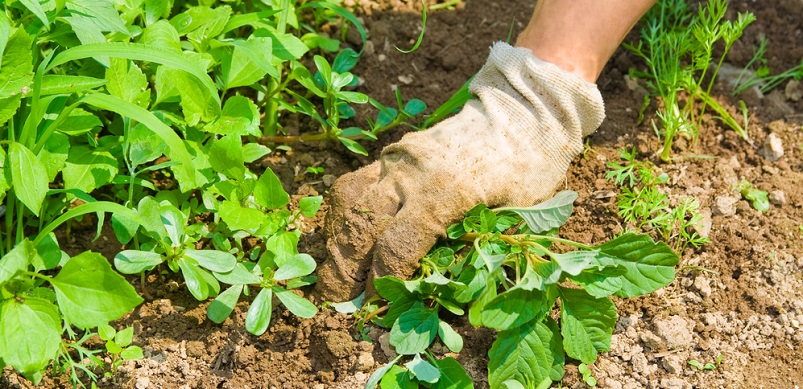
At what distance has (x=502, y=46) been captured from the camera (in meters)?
2.25

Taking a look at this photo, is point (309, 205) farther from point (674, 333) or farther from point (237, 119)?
point (674, 333)

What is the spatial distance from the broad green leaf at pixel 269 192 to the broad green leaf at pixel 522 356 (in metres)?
0.69

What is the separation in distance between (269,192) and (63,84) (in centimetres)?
58

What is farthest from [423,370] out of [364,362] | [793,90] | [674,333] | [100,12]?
[793,90]

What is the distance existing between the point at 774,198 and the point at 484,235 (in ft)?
3.31

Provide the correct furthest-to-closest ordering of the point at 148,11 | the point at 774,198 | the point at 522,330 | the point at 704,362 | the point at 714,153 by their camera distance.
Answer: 1. the point at 714,153
2. the point at 774,198
3. the point at 148,11
4. the point at 704,362
5. the point at 522,330

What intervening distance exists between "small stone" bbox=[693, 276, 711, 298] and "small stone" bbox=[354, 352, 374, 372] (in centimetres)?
95

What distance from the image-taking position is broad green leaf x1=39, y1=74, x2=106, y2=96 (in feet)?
6.15

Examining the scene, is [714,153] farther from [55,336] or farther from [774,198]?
[55,336]

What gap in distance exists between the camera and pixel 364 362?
198 cm

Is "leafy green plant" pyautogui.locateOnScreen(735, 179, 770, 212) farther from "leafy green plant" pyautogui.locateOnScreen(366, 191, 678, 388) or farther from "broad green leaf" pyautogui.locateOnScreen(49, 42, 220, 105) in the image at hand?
"broad green leaf" pyautogui.locateOnScreen(49, 42, 220, 105)

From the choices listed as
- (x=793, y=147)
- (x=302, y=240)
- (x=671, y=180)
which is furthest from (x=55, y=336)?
(x=793, y=147)

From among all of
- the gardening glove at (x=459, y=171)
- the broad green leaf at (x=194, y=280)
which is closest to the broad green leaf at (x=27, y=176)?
the broad green leaf at (x=194, y=280)

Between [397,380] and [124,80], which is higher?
[124,80]
